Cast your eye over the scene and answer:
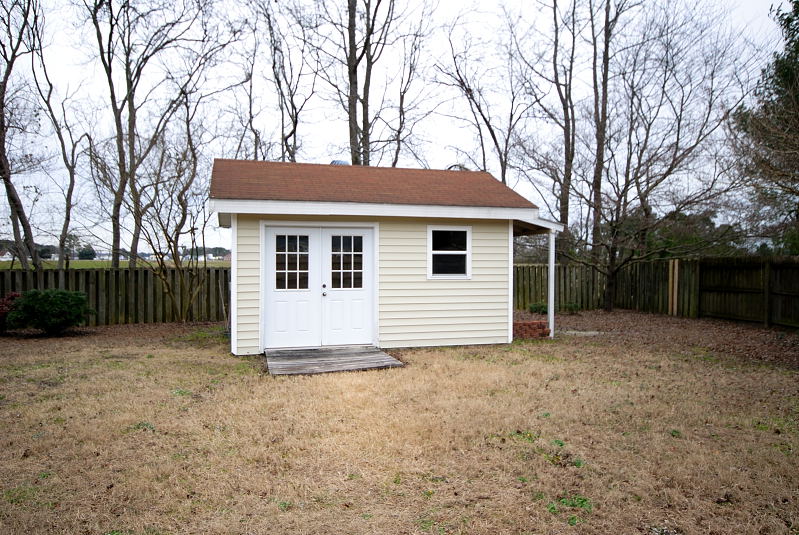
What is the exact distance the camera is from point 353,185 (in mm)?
9742

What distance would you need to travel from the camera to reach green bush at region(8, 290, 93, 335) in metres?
10.3

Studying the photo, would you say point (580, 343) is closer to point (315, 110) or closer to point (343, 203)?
point (343, 203)

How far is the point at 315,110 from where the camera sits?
63.3ft

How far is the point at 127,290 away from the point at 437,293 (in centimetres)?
757

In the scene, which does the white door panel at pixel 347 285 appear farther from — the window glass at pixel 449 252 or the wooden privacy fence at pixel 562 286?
the wooden privacy fence at pixel 562 286

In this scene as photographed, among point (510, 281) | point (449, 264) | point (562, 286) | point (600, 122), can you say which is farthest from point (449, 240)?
point (600, 122)

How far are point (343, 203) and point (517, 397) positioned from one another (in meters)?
4.21

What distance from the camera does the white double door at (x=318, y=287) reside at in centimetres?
868

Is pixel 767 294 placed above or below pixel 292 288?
below

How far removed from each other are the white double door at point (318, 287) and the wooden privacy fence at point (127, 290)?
4.59 metres

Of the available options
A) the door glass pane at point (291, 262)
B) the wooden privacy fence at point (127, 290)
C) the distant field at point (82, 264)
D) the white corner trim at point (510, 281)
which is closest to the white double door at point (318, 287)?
the door glass pane at point (291, 262)

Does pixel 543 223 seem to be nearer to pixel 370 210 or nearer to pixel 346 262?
pixel 370 210

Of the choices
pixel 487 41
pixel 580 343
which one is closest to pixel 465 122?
pixel 487 41

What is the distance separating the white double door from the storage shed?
0.05 ft
